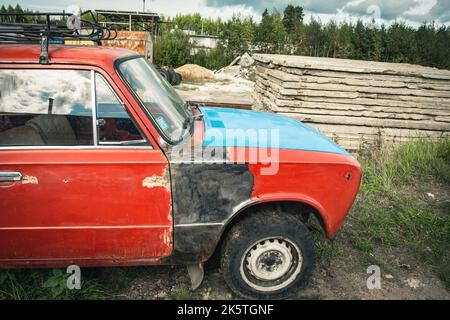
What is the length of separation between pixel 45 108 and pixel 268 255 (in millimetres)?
2027

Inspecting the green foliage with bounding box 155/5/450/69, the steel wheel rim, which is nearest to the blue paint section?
the steel wheel rim

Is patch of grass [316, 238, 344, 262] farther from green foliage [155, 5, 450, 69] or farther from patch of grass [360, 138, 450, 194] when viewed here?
green foliage [155, 5, 450, 69]

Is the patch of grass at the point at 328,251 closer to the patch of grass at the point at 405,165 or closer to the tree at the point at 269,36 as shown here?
the patch of grass at the point at 405,165

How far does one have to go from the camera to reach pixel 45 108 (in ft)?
8.43

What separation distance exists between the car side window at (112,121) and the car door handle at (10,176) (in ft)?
1.88

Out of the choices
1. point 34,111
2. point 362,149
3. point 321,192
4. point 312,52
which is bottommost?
point 362,149

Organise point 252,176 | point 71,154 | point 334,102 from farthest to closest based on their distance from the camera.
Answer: point 334,102 → point 252,176 → point 71,154

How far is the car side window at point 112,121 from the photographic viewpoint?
2.54 meters

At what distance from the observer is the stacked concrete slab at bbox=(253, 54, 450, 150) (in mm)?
6652

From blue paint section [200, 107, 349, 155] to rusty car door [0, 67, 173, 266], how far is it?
0.58 metres
